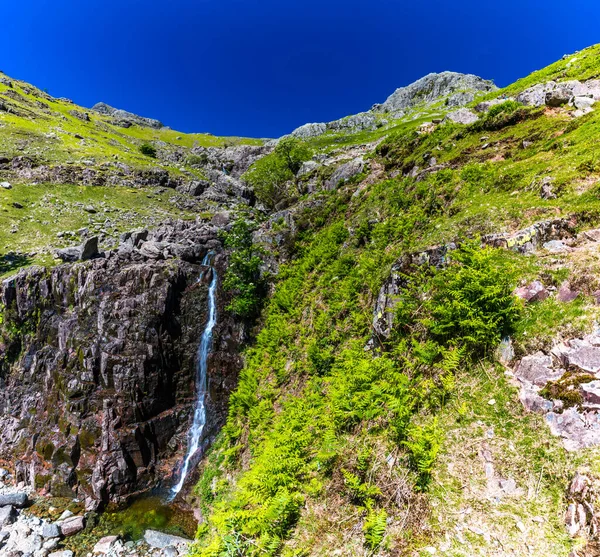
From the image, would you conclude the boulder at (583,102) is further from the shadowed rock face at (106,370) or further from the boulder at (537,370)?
the shadowed rock face at (106,370)

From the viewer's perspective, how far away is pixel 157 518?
19391 millimetres

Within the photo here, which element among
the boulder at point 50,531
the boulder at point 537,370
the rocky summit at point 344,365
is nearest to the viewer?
the rocky summit at point 344,365

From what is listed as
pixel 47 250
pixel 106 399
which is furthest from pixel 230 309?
pixel 47 250

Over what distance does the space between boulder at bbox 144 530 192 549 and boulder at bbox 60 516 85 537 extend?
435 cm

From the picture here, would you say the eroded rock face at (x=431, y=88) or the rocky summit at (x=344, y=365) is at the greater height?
the eroded rock face at (x=431, y=88)

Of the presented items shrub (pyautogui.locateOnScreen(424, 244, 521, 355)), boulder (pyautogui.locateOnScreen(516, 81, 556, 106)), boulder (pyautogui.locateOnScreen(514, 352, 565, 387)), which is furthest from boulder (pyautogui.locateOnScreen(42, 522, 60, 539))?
boulder (pyautogui.locateOnScreen(516, 81, 556, 106))

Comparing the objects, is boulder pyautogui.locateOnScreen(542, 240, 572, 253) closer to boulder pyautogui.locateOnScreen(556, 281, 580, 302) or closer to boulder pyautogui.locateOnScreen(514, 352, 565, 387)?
boulder pyautogui.locateOnScreen(556, 281, 580, 302)

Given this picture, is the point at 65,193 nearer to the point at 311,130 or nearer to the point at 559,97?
the point at 559,97

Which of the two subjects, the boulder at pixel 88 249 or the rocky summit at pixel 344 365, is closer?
the rocky summit at pixel 344 365

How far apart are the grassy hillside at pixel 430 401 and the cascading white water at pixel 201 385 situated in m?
2.54

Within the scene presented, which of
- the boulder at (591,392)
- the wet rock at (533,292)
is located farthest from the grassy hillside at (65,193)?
the boulder at (591,392)

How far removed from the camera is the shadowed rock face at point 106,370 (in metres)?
21.5

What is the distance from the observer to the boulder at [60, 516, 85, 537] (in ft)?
60.7

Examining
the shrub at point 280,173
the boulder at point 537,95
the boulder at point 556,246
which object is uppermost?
the shrub at point 280,173
